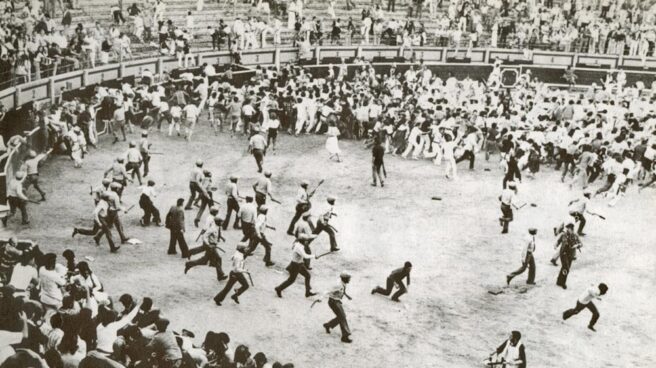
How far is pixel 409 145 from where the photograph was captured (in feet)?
85.1

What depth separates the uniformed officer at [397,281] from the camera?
15.6 m

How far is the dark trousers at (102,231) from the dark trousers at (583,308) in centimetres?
975

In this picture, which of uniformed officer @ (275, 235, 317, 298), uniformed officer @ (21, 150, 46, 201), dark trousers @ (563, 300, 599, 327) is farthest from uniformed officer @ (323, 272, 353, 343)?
uniformed officer @ (21, 150, 46, 201)

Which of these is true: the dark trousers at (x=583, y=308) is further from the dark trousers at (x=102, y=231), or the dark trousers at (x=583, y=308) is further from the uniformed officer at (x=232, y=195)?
the dark trousers at (x=102, y=231)

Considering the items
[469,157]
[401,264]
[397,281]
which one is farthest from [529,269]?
[469,157]

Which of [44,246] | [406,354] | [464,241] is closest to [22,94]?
[44,246]

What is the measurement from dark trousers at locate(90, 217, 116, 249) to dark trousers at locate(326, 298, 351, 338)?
5.64m

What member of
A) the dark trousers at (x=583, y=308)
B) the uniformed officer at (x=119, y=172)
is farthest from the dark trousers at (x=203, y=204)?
the dark trousers at (x=583, y=308)

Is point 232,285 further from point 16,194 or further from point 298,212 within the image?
point 16,194

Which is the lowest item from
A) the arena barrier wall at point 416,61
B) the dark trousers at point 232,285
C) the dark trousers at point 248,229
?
the dark trousers at point 232,285

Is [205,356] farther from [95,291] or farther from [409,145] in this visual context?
[409,145]

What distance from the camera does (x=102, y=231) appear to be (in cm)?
1669

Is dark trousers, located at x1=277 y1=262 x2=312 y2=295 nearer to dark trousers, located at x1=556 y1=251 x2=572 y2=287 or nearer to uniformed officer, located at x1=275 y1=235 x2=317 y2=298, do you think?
uniformed officer, located at x1=275 y1=235 x2=317 y2=298

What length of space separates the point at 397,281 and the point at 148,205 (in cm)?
641
